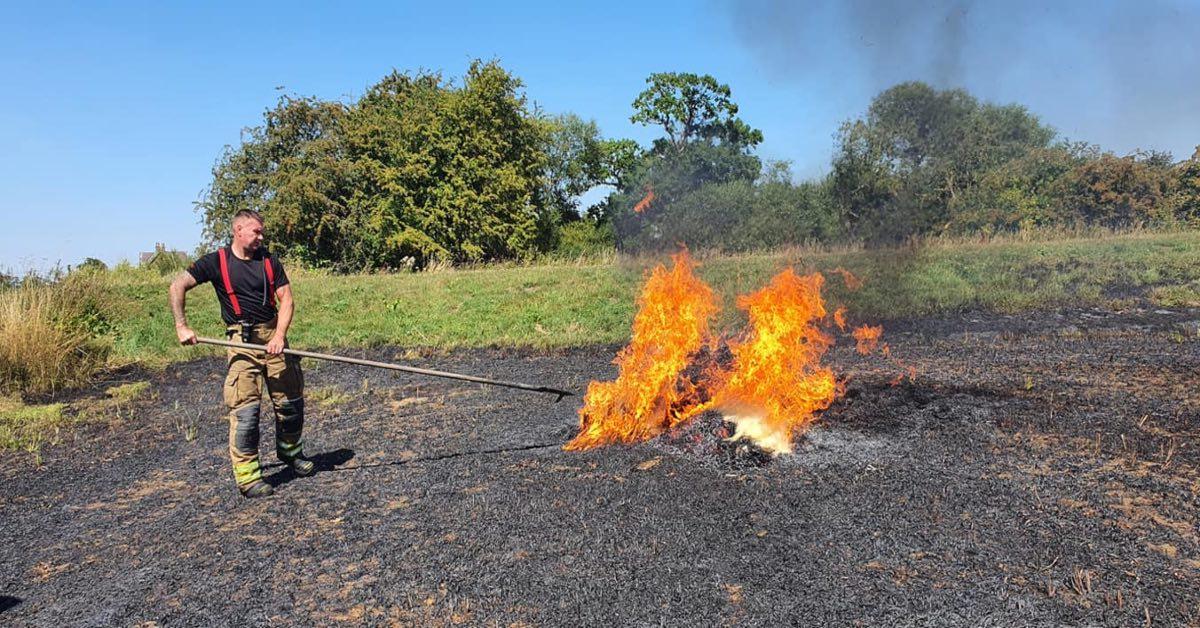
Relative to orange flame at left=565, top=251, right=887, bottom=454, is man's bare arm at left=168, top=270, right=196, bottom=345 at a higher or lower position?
higher

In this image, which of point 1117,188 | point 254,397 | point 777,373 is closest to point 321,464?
point 254,397

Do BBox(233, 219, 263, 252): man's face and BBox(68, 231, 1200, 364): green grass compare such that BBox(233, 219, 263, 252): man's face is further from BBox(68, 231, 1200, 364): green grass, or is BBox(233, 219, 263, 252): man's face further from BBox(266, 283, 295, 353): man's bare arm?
BBox(68, 231, 1200, 364): green grass

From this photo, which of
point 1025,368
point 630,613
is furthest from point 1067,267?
point 630,613

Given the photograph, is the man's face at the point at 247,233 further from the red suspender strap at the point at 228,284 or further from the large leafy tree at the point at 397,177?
the large leafy tree at the point at 397,177

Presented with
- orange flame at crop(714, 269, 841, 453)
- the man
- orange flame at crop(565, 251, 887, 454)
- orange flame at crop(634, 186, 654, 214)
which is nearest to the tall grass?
the man

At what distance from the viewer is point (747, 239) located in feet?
61.5

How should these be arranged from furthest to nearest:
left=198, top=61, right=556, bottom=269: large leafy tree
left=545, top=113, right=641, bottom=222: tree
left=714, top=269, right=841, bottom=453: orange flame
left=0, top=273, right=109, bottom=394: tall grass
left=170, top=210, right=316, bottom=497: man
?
1. left=545, top=113, right=641, bottom=222: tree
2. left=198, top=61, right=556, bottom=269: large leafy tree
3. left=0, top=273, right=109, bottom=394: tall grass
4. left=714, top=269, right=841, bottom=453: orange flame
5. left=170, top=210, right=316, bottom=497: man

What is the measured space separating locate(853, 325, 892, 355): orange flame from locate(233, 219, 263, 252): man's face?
787cm

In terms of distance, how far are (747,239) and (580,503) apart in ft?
48.3

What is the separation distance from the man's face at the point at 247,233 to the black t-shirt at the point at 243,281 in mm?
109

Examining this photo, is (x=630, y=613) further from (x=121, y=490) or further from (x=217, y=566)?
(x=121, y=490)

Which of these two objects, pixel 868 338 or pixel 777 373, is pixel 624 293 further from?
pixel 777 373

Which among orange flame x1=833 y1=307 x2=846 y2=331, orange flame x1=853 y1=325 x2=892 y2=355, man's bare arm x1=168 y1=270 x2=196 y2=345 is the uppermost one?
man's bare arm x1=168 y1=270 x2=196 y2=345

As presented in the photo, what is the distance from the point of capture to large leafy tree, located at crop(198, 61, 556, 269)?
28.5 metres
